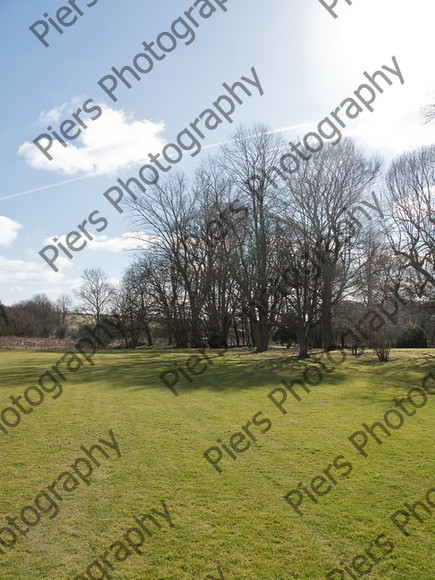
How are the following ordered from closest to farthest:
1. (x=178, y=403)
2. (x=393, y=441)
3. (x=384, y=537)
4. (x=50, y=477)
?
(x=384, y=537) < (x=50, y=477) < (x=393, y=441) < (x=178, y=403)

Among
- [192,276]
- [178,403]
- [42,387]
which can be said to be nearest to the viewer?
[178,403]

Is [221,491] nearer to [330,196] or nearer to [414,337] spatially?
[330,196]

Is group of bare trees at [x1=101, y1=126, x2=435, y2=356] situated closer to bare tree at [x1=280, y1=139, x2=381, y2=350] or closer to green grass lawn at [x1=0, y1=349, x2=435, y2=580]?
bare tree at [x1=280, y1=139, x2=381, y2=350]

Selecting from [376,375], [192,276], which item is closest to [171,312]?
[192,276]

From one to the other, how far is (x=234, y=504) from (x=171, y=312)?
3286 centimetres

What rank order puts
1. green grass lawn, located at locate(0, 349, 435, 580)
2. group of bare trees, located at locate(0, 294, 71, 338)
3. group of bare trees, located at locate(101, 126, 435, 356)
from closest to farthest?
green grass lawn, located at locate(0, 349, 435, 580) < group of bare trees, located at locate(101, 126, 435, 356) < group of bare trees, located at locate(0, 294, 71, 338)

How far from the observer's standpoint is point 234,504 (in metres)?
4.25

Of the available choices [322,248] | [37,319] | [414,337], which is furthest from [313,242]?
[37,319]

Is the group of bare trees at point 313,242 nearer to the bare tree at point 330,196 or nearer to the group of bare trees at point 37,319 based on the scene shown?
the bare tree at point 330,196

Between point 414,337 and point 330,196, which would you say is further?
point 414,337

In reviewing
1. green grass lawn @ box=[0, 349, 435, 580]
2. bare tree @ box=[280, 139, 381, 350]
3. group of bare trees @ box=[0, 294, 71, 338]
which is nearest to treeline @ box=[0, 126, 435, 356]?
bare tree @ box=[280, 139, 381, 350]

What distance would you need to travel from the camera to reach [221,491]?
15.0 ft

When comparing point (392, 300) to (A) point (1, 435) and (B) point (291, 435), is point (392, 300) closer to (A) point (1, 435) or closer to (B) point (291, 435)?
(B) point (291, 435)

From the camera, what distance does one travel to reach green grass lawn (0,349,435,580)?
10.9 feet
